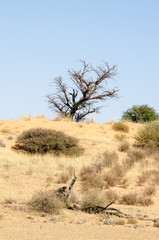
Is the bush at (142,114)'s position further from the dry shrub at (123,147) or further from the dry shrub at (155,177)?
the dry shrub at (155,177)

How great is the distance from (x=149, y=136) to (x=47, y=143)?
7367mm

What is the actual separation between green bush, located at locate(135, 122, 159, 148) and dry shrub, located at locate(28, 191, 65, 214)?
14.7 meters

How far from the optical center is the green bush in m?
24.8

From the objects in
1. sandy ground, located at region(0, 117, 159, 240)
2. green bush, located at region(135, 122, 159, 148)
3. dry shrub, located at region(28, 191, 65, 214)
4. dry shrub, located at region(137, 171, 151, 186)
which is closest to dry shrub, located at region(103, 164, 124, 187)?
sandy ground, located at region(0, 117, 159, 240)

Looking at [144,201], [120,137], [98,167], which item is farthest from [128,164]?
[120,137]

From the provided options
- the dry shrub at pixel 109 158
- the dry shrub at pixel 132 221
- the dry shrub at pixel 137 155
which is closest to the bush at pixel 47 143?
the dry shrub at pixel 109 158

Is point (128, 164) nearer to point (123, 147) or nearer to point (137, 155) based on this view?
point (137, 155)

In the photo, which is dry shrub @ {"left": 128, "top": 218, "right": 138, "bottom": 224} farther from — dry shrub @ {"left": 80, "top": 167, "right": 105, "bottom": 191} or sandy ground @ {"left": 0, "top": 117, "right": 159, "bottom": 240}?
dry shrub @ {"left": 80, "top": 167, "right": 105, "bottom": 191}

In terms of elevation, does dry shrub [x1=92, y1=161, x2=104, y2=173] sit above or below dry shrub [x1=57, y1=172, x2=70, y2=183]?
above

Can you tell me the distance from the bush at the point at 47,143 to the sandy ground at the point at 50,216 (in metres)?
0.91

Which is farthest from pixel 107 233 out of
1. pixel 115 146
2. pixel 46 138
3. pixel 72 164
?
pixel 115 146

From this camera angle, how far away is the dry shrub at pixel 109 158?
20178 mm

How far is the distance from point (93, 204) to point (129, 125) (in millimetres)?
22085

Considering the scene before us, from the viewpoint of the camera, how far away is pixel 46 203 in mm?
10406
